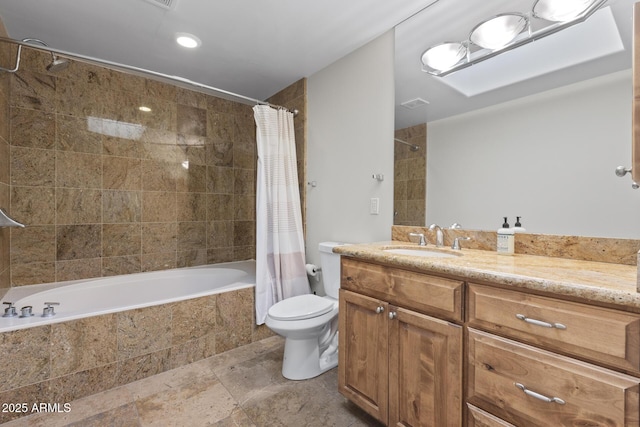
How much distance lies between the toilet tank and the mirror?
0.68 m

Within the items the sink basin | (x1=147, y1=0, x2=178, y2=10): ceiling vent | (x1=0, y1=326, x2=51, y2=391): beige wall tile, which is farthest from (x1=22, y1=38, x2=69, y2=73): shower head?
the sink basin

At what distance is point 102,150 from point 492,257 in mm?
2948

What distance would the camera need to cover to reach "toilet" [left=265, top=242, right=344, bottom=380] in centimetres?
173

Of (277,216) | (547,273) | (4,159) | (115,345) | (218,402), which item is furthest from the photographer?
(277,216)

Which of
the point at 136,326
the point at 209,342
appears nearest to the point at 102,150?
the point at 136,326

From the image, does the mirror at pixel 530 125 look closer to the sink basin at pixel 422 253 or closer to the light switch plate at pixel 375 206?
the sink basin at pixel 422 253

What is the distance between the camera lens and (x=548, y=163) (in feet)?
4.28

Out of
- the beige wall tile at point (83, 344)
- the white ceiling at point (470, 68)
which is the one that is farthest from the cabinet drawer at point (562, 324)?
the beige wall tile at point (83, 344)

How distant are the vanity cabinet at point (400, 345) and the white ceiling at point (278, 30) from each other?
1.07 metres

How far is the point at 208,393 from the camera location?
169cm

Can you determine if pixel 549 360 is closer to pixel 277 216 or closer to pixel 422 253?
pixel 422 253

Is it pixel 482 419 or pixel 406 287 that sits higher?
pixel 406 287

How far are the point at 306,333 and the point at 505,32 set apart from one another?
1.94 metres

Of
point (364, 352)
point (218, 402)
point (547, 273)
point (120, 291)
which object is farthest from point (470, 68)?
point (120, 291)
